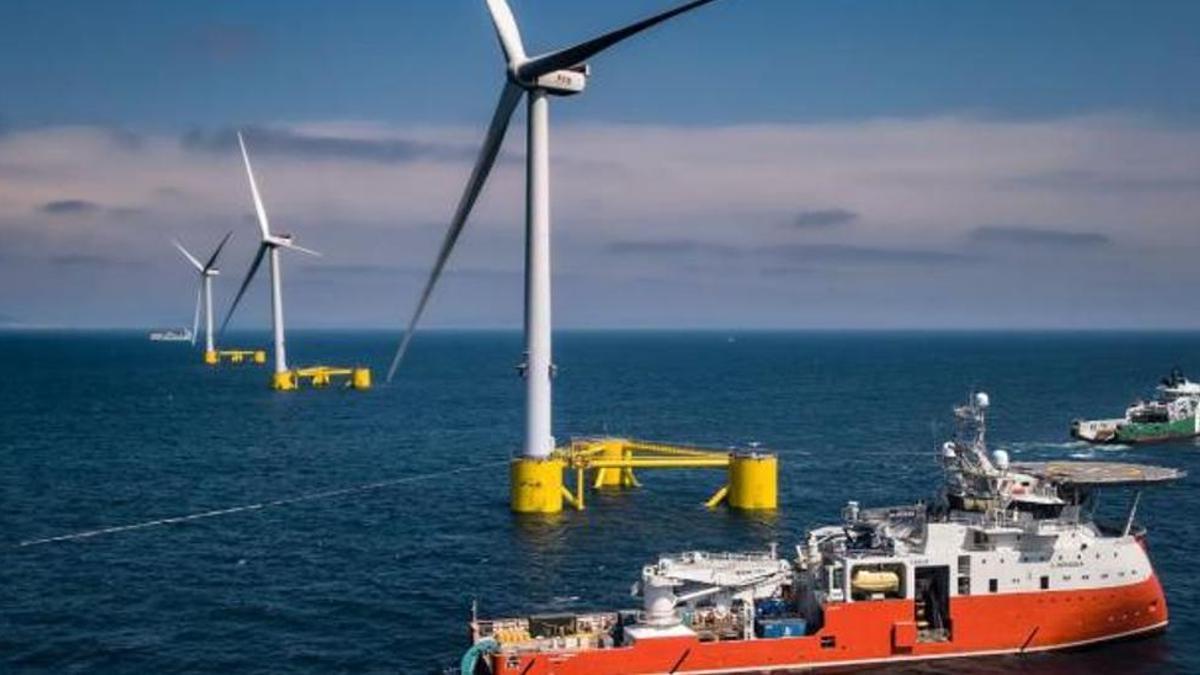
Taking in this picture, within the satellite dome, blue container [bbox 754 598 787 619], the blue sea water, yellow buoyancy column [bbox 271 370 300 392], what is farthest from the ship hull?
yellow buoyancy column [bbox 271 370 300 392]

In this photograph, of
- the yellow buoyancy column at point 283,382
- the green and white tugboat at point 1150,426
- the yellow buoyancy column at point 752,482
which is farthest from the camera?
the yellow buoyancy column at point 283,382

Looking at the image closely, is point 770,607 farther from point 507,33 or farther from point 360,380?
point 360,380

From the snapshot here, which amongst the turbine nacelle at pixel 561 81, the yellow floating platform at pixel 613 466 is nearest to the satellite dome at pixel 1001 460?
the yellow floating platform at pixel 613 466

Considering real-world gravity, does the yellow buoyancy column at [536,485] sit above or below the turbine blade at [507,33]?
below

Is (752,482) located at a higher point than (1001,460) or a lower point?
lower

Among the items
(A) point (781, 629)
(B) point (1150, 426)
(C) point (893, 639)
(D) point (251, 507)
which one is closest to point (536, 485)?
(D) point (251, 507)

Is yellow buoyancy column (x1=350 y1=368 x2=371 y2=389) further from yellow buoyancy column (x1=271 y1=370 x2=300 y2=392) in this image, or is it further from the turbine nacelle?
the turbine nacelle

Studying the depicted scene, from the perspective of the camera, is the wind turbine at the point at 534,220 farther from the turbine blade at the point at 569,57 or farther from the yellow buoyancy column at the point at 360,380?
the yellow buoyancy column at the point at 360,380
